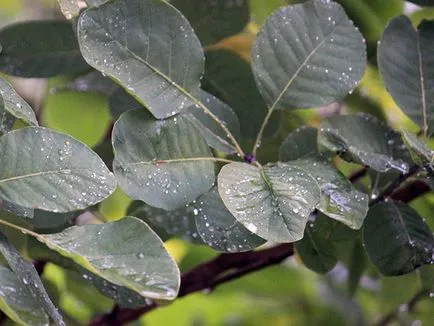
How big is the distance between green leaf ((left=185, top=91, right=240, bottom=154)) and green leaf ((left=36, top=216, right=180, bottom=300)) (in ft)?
0.58

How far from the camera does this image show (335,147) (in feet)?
2.20

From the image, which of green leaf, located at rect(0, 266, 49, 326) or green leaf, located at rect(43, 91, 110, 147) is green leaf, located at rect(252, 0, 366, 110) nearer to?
green leaf, located at rect(0, 266, 49, 326)

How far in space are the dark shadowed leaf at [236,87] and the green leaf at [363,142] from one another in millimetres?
156

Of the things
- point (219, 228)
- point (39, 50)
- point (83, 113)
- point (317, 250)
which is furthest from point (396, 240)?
point (83, 113)

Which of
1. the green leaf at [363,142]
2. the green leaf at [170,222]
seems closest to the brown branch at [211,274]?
the green leaf at [170,222]

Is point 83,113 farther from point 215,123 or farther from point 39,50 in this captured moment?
point 215,123

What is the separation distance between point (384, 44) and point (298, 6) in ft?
0.31

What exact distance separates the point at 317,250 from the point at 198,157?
0.55 feet

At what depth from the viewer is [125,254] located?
52 cm

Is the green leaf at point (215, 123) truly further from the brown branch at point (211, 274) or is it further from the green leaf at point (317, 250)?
the brown branch at point (211, 274)

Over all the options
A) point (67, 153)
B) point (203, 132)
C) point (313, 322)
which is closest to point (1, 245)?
point (67, 153)

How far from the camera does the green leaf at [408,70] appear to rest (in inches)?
29.1

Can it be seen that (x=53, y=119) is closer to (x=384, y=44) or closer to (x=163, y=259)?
(x=384, y=44)

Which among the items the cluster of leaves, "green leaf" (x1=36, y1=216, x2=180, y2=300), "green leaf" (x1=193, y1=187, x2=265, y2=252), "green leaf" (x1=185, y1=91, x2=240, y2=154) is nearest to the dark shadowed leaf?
the cluster of leaves
